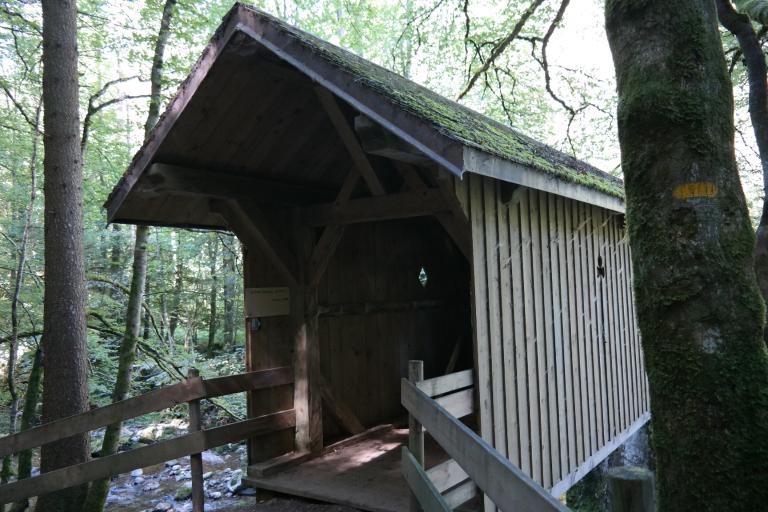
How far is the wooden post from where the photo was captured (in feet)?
4.89

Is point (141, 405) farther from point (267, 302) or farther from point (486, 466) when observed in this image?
point (486, 466)

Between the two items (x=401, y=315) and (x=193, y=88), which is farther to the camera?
(x=401, y=315)

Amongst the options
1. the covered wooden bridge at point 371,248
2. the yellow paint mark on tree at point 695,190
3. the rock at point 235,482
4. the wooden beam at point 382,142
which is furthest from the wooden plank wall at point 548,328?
the rock at point 235,482

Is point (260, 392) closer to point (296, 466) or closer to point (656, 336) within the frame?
point (296, 466)

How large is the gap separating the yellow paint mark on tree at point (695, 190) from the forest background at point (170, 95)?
5.36 meters

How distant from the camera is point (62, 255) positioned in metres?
5.80

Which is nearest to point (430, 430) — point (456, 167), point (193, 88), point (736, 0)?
point (456, 167)

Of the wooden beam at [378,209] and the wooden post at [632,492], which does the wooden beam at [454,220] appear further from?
the wooden post at [632,492]

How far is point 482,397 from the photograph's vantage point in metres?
4.22

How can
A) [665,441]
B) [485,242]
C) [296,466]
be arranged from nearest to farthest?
[665,441] < [485,242] < [296,466]

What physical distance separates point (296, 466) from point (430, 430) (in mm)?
2638

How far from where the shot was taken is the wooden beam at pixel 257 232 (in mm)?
5195

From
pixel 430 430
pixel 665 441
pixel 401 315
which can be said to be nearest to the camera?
pixel 665 441

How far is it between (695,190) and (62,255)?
19.1ft
